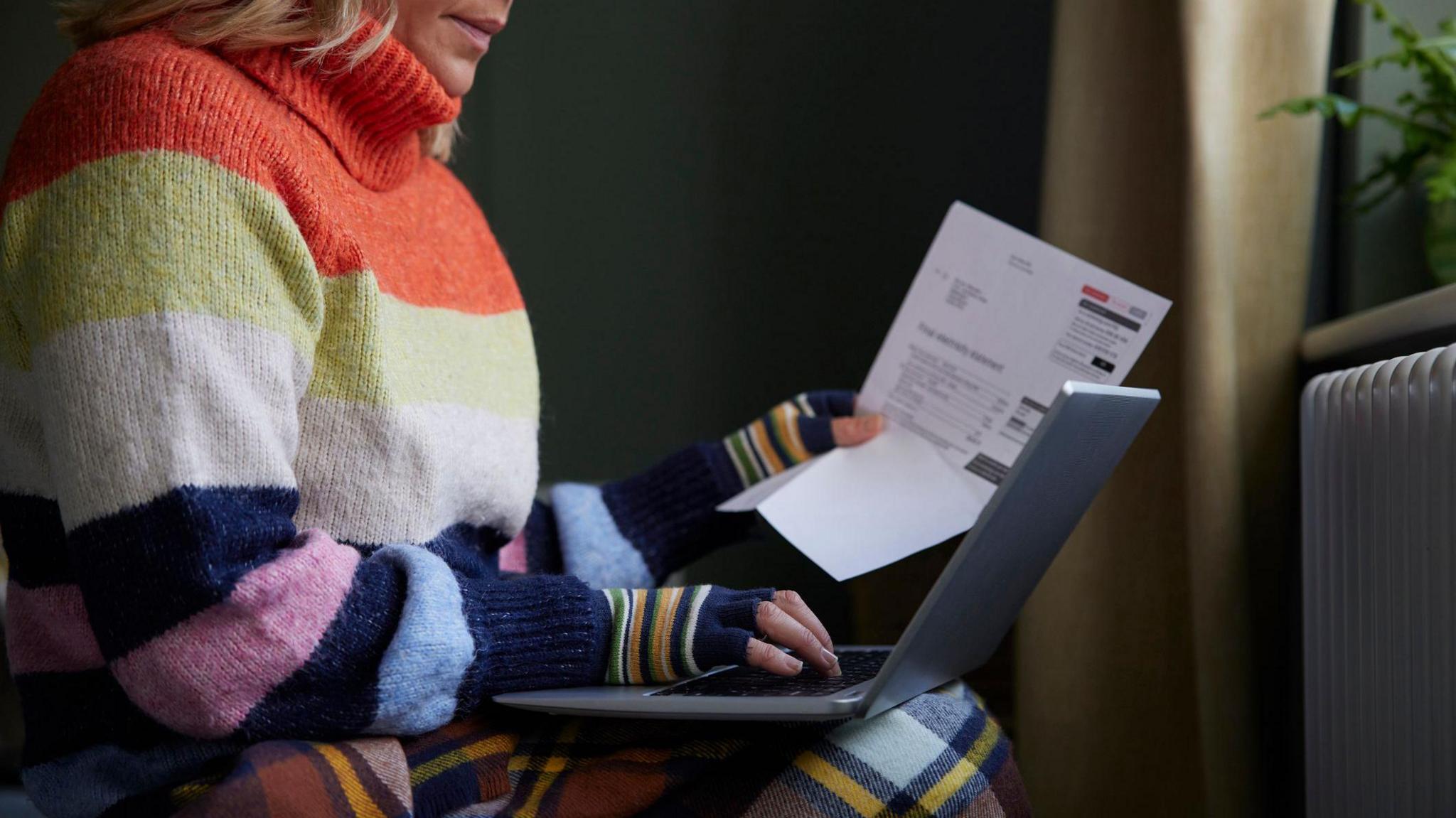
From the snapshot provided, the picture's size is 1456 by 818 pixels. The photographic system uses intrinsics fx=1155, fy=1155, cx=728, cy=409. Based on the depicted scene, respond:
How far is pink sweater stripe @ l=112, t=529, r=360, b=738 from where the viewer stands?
2.20ft

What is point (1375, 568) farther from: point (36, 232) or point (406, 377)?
point (36, 232)

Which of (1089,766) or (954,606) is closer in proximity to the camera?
(954,606)

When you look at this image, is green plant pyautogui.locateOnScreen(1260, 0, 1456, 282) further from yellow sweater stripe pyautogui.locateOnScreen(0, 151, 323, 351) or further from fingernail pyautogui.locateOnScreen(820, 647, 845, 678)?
yellow sweater stripe pyautogui.locateOnScreen(0, 151, 323, 351)

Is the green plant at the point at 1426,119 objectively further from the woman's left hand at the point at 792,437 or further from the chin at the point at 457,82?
the chin at the point at 457,82

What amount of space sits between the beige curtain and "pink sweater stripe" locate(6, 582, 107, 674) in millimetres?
1030

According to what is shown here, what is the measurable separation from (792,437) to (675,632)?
45 centimetres

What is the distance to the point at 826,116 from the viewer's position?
6.18 ft

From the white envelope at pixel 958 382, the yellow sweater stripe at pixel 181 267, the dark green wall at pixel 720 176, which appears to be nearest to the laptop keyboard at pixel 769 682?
the white envelope at pixel 958 382

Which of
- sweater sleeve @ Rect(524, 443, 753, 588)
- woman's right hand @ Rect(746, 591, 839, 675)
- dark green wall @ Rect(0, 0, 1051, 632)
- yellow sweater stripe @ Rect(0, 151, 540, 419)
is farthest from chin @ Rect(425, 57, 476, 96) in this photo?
dark green wall @ Rect(0, 0, 1051, 632)

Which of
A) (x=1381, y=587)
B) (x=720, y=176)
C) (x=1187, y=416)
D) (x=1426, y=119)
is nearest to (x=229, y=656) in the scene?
(x=1381, y=587)

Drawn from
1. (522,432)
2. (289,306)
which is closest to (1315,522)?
(522,432)

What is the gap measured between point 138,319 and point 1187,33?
107 cm

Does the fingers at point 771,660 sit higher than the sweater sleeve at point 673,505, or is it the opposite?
the fingers at point 771,660

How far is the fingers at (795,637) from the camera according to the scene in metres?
0.80
